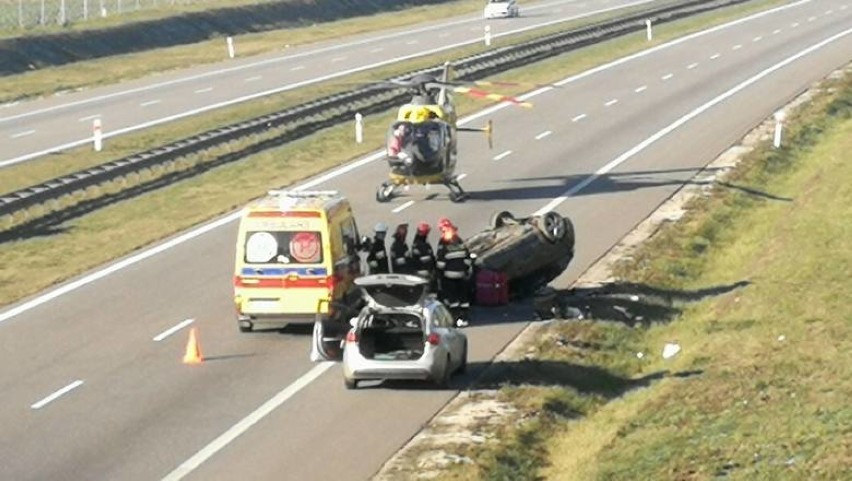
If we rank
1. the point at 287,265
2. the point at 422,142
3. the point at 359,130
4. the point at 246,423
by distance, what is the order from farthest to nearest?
the point at 359,130 → the point at 422,142 → the point at 287,265 → the point at 246,423

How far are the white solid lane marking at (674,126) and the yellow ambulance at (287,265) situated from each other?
39.8ft

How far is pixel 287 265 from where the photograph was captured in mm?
27875

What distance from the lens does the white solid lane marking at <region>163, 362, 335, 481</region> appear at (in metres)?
21.3

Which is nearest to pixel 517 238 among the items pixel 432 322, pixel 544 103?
pixel 432 322

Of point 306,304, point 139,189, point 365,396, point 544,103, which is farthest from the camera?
point 544,103

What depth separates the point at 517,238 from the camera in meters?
31.0

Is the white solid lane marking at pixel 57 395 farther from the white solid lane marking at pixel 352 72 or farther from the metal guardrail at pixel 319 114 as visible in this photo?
the white solid lane marking at pixel 352 72

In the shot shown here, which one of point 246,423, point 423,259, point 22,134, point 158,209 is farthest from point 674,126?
point 246,423

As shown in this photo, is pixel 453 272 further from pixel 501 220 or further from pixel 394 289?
pixel 501 220

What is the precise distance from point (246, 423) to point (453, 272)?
6.68 m

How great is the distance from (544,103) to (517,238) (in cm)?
3159

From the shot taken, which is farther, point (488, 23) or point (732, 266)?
point (488, 23)

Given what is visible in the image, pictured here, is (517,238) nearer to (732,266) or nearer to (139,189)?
(732,266)

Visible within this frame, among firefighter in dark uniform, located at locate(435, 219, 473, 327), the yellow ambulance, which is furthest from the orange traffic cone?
firefighter in dark uniform, located at locate(435, 219, 473, 327)
